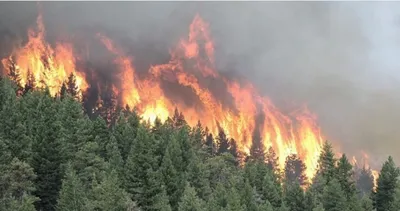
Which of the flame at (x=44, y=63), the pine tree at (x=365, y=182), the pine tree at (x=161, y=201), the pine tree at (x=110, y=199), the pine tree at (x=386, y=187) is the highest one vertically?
the flame at (x=44, y=63)

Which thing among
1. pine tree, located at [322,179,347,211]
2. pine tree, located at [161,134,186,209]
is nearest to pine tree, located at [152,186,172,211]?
pine tree, located at [161,134,186,209]

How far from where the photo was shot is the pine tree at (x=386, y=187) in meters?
75.7

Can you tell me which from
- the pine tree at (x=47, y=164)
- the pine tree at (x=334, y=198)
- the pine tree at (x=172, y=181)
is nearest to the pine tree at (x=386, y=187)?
the pine tree at (x=334, y=198)

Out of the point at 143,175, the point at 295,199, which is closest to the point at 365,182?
the point at 295,199

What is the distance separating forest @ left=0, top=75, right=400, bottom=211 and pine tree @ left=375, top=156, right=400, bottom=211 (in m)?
0.16

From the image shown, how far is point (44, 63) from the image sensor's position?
18588 cm

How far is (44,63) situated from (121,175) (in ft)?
461

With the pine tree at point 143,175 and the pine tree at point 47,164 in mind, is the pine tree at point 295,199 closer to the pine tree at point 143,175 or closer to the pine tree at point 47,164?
the pine tree at point 143,175

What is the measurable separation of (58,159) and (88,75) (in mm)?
141735

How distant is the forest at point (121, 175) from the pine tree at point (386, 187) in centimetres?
16

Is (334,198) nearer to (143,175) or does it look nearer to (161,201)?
(143,175)

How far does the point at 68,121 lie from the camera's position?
6456cm

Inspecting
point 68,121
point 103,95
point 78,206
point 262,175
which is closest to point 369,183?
point 103,95

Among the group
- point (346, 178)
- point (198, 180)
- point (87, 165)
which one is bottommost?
point (87, 165)
